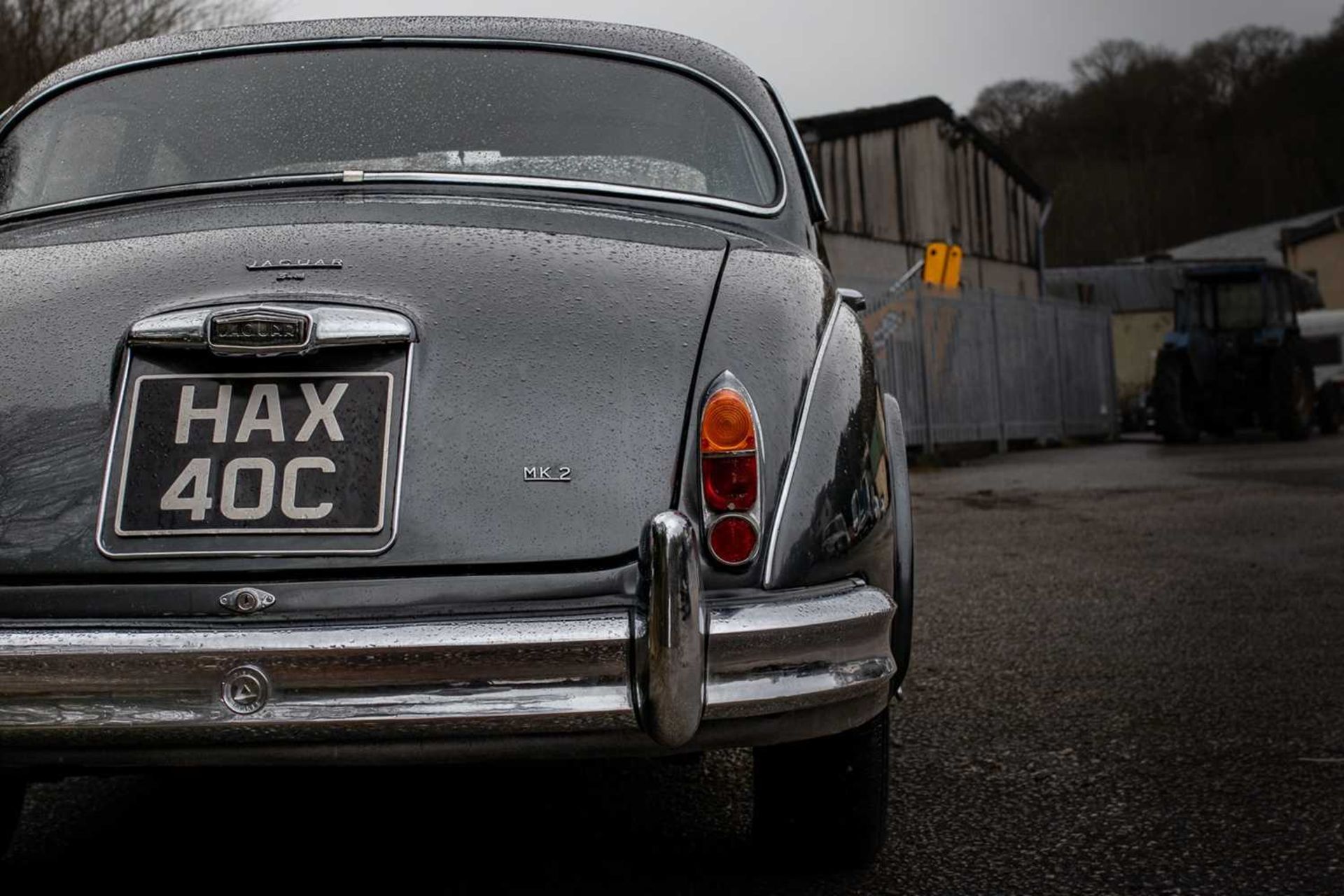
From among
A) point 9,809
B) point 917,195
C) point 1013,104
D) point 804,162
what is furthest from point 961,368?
point 1013,104

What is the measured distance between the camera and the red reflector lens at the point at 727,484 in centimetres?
210

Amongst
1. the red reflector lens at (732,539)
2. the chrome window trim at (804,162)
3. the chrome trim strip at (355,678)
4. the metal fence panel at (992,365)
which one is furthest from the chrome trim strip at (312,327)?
the metal fence panel at (992,365)

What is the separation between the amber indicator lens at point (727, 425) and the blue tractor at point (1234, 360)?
61.8 ft

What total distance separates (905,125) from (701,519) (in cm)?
2880

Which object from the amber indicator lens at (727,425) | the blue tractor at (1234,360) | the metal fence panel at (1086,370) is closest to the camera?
the amber indicator lens at (727,425)

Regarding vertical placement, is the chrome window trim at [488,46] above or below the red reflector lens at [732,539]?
above

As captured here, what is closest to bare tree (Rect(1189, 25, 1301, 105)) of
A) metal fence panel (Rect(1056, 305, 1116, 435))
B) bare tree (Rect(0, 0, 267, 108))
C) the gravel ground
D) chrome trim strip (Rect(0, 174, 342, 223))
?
metal fence panel (Rect(1056, 305, 1116, 435))

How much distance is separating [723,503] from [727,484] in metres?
0.03

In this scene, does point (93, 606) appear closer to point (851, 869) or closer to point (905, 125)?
point (851, 869)

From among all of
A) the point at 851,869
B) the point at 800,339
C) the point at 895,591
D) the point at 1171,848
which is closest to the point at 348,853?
the point at 851,869

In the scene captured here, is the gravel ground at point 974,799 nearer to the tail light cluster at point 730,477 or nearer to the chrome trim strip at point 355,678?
the chrome trim strip at point 355,678

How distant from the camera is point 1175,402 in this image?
65.8 ft

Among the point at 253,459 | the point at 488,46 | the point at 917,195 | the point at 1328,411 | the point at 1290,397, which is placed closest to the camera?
the point at 253,459

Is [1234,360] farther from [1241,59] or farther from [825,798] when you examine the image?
[1241,59]
